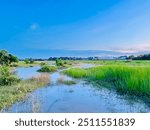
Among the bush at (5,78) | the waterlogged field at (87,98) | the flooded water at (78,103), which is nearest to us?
the flooded water at (78,103)

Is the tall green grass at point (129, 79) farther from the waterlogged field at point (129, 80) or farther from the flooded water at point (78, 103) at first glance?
the flooded water at point (78, 103)

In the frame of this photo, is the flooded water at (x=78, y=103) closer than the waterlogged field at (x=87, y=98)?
Yes

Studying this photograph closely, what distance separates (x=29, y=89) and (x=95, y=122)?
4521mm

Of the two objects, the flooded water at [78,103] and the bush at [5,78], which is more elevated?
the bush at [5,78]

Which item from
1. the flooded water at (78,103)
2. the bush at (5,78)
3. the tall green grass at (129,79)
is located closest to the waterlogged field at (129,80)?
the tall green grass at (129,79)

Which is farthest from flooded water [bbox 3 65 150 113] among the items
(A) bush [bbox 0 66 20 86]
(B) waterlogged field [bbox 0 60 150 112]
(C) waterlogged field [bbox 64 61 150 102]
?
(A) bush [bbox 0 66 20 86]

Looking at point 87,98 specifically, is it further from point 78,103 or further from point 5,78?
point 5,78

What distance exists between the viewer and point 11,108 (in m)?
6.05

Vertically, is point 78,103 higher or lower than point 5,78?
lower

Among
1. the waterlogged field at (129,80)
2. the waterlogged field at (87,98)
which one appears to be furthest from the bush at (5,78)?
the waterlogged field at (129,80)

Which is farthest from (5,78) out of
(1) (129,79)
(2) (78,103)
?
(1) (129,79)

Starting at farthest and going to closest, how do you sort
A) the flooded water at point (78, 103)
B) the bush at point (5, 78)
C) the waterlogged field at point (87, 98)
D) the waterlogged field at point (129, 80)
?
the bush at point (5, 78) → the waterlogged field at point (129, 80) → the waterlogged field at point (87, 98) → the flooded water at point (78, 103)

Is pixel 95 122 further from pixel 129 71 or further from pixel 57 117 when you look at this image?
pixel 129 71

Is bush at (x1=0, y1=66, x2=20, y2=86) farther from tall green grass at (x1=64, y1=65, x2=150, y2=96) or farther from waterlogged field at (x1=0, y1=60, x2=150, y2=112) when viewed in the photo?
tall green grass at (x1=64, y1=65, x2=150, y2=96)
